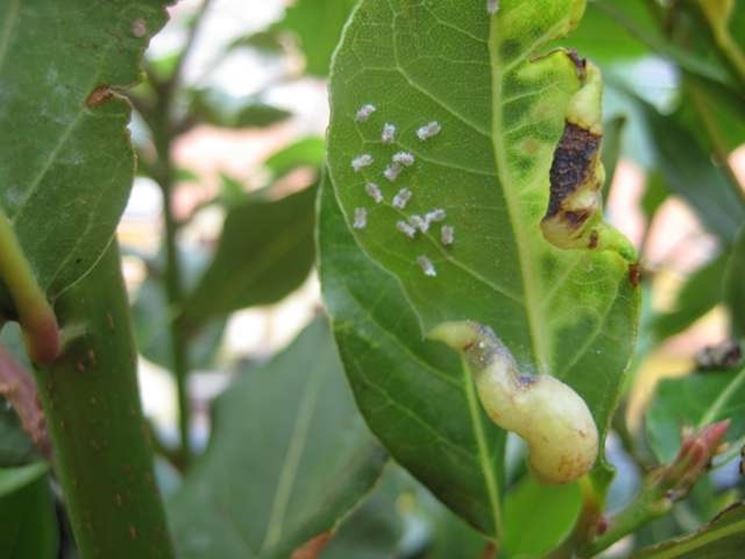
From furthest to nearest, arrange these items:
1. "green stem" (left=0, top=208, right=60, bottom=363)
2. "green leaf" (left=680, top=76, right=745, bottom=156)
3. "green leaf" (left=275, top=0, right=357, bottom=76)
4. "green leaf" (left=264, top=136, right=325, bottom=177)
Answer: "green leaf" (left=264, top=136, right=325, bottom=177) < "green leaf" (left=275, top=0, right=357, bottom=76) < "green leaf" (left=680, top=76, right=745, bottom=156) < "green stem" (left=0, top=208, right=60, bottom=363)

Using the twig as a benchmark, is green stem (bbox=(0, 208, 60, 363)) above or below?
above

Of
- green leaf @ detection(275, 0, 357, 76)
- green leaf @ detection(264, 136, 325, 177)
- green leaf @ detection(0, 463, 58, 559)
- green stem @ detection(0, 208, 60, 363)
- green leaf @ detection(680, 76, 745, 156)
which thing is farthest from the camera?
green leaf @ detection(264, 136, 325, 177)

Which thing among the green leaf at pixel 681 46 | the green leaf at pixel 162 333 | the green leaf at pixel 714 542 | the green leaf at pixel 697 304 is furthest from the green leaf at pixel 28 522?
the green leaf at pixel 697 304

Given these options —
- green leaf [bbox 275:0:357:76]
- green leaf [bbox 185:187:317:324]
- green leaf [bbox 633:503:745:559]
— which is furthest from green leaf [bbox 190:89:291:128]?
green leaf [bbox 633:503:745:559]

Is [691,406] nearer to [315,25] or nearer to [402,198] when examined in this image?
[402,198]

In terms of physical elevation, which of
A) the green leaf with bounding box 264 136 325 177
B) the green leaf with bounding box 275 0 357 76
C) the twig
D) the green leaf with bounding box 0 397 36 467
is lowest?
the green leaf with bounding box 264 136 325 177

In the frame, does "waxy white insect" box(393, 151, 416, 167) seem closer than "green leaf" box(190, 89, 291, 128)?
Yes

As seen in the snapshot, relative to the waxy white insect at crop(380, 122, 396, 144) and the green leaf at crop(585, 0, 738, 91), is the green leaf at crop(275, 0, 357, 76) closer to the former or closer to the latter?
the green leaf at crop(585, 0, 738, 91)

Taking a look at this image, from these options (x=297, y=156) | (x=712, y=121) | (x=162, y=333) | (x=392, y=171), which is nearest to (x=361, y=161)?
(x=392, y=171)

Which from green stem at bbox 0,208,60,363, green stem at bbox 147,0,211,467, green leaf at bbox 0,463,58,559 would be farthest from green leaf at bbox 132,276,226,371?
green stem at bbox 0,208,60,363
